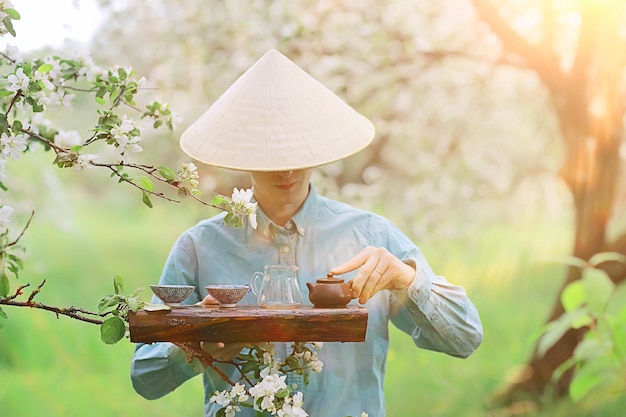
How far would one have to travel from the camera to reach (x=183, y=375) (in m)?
1.75

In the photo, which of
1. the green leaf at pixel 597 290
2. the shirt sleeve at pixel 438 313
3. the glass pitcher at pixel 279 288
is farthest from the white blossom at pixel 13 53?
the green leaf at pixel 597 290

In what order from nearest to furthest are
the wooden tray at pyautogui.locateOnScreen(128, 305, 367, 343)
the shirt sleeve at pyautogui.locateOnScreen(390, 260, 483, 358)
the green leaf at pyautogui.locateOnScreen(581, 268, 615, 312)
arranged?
the wooden tray at pyautogui.locateOnScreen(128, 305, 367, 343) < the shirt sleeve at pyautogui.locateOnScreen(390, 260, 483, 358) < the green leaf at pyautogui.locateOnScreen(581, 268, 615, 312)

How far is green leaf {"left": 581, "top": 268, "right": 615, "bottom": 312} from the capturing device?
3.33 metres

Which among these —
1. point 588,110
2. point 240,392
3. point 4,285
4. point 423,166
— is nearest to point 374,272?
point 240,392

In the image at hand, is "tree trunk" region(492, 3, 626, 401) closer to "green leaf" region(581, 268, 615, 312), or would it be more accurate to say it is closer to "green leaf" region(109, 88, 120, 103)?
"green leaf" region(581, 268, 615, 312)

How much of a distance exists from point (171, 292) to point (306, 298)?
356mm

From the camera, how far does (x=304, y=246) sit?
5.99 feet

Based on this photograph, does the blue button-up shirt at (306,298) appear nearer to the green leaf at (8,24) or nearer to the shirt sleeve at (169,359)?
the shirt sleeve at (169,359)

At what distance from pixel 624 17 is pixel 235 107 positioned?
3.15m

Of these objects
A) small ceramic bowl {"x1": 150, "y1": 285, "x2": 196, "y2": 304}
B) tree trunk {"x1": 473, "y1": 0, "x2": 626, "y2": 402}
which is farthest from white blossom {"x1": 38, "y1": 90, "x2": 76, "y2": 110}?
tree trunk {"x1": 473, "y1": 0, "x2": 626, "y2": 402}

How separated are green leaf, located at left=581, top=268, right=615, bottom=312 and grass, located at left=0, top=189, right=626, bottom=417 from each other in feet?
4.07

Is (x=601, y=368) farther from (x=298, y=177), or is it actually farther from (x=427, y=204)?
(x=298, y=177)

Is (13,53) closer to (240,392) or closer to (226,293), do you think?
(226,293)

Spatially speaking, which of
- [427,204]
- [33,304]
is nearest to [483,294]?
[427,204]
